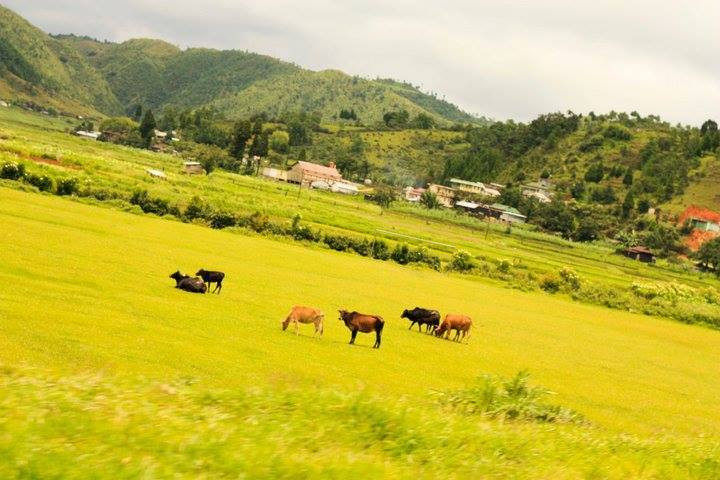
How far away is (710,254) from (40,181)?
110868mm

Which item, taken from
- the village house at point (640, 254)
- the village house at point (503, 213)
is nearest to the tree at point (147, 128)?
the village house at point (503, 213)

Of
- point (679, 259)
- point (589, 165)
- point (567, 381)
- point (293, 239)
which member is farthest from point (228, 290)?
point (589, 165)

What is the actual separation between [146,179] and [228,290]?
5311cm

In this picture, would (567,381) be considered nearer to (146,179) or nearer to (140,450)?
(140,450)

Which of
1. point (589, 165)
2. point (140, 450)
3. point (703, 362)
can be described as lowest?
point (703, 362)

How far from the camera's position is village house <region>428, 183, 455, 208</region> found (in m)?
167

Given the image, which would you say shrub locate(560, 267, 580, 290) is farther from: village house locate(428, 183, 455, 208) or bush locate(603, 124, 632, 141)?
bush locate(603, 124, 632, 141)

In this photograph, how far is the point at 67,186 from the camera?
54844 mm

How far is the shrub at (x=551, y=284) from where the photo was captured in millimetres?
62469

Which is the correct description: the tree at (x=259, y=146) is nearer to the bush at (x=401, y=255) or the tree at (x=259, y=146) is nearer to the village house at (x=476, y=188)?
the village house at (x=476, y=188)

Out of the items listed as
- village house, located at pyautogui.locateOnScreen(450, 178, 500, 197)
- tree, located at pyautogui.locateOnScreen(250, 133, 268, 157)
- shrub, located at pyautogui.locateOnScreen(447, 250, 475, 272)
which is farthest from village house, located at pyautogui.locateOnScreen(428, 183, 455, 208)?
shrub, located at pyautogui.locateOnScreen(447, 250, 475, 272)

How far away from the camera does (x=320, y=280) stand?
37.8 metres

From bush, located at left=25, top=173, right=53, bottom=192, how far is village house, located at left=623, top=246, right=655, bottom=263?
97262mm

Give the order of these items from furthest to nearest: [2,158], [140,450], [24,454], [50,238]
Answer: [2,158]
[50,238]
[140,450]
[24,454]
